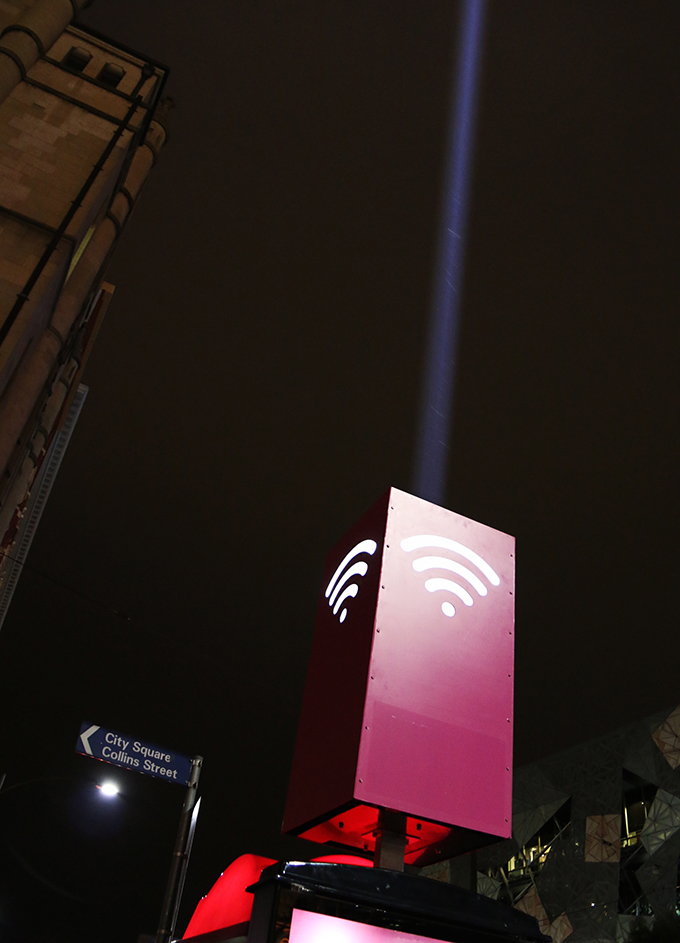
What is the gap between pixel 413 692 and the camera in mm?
3051

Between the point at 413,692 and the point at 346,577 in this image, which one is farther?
the point at 346,577

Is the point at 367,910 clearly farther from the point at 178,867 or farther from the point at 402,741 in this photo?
the point at 178,867

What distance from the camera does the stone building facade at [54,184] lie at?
13297 mm

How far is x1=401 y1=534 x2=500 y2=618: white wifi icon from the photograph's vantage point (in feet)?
11.0

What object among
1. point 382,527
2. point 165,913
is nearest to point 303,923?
point 382,527

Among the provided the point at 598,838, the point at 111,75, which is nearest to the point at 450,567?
the point at 111,75

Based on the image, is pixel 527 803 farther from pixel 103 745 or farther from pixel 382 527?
pixel 382 527

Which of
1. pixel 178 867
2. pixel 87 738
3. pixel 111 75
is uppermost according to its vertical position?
pixel 111 75

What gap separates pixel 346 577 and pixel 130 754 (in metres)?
9.88

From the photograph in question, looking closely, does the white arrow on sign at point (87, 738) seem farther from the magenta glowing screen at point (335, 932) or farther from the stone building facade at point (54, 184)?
the magenta glowing screen at point (335, 932)

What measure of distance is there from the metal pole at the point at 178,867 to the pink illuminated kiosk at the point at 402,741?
9.86 metres

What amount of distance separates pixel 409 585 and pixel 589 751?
37.8 metres

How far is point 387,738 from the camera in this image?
115 inches

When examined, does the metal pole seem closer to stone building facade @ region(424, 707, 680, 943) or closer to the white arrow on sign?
the white arrow on sign
